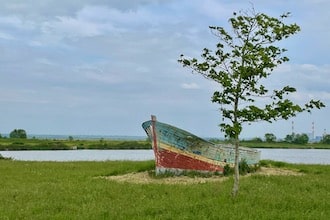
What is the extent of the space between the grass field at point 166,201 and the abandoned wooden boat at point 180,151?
3084 millimetres

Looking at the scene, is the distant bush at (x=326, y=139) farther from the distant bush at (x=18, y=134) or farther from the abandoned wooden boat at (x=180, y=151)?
the abandoned wooden boat at (x=180, y=151)

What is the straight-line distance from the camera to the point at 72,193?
13352 mm

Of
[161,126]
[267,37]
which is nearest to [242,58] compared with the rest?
[267,37]

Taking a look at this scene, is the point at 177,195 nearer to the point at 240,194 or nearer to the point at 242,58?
the point at 240,194

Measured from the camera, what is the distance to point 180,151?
19281mm

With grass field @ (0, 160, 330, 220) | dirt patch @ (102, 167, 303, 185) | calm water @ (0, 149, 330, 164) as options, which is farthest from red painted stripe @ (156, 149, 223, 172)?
calm water @ (0, 149, 330, 164)

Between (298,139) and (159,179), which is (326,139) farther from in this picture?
(159,179)

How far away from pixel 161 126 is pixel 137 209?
8.48 metres

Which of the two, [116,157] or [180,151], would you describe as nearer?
[180,151]

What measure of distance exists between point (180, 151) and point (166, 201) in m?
7.46

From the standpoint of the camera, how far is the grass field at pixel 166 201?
33.6 ft

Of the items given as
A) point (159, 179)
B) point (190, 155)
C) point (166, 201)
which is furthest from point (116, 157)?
point (166, 201)

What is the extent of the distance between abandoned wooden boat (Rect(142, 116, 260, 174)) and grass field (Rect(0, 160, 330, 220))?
3.08m

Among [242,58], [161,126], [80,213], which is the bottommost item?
[80,213]
